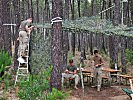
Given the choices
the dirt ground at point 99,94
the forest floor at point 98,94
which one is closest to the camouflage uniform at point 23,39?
the forest floor at point 98,94

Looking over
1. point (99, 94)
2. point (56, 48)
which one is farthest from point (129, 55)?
point (56, 48)

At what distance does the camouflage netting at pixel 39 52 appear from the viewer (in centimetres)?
1129

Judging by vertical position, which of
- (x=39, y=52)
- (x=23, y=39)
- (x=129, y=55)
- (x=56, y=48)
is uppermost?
(x=23, y=39)

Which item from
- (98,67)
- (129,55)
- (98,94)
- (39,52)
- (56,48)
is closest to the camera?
(56,48)

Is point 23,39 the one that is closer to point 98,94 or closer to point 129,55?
point 98,94

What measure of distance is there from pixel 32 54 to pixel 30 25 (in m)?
1.30

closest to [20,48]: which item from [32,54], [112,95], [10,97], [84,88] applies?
[32,54]

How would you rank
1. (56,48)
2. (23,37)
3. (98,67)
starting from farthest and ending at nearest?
(98,67) → (23,37) → (56,48)

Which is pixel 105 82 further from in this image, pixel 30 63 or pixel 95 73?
pixel 30 63

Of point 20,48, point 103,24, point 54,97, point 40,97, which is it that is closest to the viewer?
point 54,97

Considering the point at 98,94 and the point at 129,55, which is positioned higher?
the point at 129,55

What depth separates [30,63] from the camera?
11.2m

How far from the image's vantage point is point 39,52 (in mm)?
11711

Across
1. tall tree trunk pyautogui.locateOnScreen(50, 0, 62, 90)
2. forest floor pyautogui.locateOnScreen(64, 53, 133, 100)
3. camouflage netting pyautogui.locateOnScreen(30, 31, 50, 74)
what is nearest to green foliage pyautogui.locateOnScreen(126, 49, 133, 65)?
forest floor pyautogui.locateOnScreen(64, 53, 133, 100)
